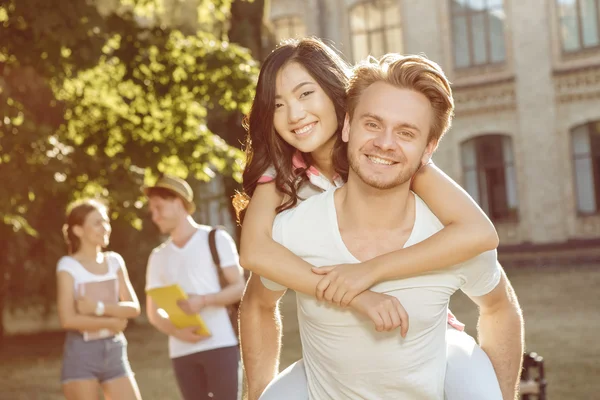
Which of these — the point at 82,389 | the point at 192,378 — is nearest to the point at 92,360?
Answer: the point at 82,389

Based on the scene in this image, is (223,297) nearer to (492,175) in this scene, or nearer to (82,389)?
(82,389)

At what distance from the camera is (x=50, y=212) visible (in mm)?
22656

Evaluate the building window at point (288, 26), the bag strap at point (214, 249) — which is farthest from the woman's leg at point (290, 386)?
the building window at point (288, 26)

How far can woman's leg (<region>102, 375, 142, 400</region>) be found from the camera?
24.8 ft

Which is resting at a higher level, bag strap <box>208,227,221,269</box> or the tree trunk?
the tree trunk

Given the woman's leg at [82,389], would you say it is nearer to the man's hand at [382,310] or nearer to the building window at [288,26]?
the man's hand at [382,310]

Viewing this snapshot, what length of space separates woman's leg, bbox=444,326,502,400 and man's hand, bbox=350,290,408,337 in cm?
31

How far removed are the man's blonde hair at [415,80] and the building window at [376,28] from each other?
112 ft

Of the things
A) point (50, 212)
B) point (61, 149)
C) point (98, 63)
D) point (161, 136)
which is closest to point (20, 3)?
point (98, 63)

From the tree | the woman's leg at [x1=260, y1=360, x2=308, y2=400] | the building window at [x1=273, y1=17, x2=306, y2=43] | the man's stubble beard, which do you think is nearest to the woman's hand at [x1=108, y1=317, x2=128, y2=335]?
the tree

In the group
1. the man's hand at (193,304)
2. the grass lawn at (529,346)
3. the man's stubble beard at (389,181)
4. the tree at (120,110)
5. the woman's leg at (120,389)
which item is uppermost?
the tree at (120,110)

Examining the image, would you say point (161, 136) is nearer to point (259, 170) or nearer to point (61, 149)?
point (61, 149)

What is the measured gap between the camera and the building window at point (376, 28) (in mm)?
37188

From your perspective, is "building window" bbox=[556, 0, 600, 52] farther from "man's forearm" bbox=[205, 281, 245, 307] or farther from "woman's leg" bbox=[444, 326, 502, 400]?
"woman's leg" bbox=[444, 326, 502, 400]
